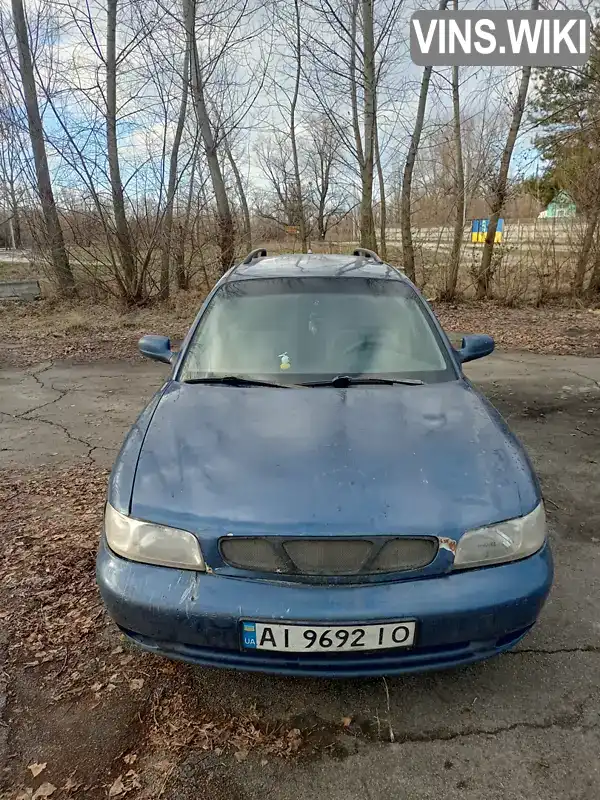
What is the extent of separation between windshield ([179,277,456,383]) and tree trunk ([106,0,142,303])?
8544 mm

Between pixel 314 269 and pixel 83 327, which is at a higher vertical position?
pixel 314 269

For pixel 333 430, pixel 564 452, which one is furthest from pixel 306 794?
pixel 564 452

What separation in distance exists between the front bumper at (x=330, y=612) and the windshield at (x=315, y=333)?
1221 millimetres

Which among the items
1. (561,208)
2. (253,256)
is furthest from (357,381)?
(561,208)

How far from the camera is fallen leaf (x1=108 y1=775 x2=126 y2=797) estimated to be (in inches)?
69.8

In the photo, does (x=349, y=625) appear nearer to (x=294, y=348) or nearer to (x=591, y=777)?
(x=591, y=777)

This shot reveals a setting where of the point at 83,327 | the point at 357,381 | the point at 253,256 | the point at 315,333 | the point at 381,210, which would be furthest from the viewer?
the point at 381,210

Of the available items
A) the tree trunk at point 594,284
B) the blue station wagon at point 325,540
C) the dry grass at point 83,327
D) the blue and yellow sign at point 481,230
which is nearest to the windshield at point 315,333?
the blue station wagon at point 325,540

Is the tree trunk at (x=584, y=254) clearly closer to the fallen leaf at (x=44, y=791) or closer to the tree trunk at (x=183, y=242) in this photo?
the tree trunk at (x=183, y=242)

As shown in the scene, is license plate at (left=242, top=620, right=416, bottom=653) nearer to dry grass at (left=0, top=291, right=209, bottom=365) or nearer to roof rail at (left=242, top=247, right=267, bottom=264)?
roof rail at (left=242, top=247, right=267, bottom=264)

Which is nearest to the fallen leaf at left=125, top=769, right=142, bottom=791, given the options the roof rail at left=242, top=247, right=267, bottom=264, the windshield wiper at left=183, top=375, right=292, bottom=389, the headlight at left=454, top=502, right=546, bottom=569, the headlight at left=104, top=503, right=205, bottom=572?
the headlight at left=104, top=503, right=205, bottom=572

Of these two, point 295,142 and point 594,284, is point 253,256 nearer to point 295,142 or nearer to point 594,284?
point 594,284

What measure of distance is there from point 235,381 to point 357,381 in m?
0.63

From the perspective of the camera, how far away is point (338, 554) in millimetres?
1857
